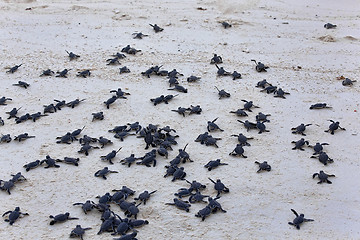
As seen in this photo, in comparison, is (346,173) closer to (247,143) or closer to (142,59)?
(247,143)

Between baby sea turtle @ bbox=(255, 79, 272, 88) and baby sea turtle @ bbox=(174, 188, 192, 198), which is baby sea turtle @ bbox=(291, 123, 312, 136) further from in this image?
baby sea turtle @ bbox=(174, 188, 192, 198)

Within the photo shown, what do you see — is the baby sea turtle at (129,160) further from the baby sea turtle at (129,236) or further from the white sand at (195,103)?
the baby sea turtle at (129,236)

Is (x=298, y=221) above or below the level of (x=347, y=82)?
below

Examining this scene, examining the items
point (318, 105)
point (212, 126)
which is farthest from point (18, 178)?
point (318, 105)

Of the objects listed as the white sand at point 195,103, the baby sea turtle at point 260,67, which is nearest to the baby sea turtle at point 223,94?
the white sand at point 195,103

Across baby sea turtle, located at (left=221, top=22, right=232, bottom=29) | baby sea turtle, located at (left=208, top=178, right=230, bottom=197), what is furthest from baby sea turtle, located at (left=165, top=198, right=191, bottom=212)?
baby sea turtle, located at (left=221, top=22, right=232, bottom=29)

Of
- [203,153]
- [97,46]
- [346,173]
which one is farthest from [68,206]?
[97,46]

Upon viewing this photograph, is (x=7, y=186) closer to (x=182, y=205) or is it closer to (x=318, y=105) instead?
(x=182, y=205)

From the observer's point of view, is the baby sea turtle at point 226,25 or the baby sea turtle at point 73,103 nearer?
the baby sea turtle at point 73,103
